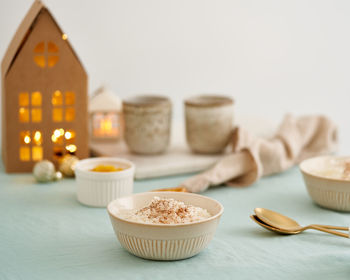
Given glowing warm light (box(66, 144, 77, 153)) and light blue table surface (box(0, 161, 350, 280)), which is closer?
light blue table surface (box(0, 161, 350, 280))

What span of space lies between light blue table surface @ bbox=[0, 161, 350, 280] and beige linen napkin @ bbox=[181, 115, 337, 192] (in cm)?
6

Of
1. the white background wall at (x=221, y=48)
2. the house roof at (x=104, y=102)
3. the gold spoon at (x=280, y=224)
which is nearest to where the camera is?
the gold spoon at (x=280, y=224)

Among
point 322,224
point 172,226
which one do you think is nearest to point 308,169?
point 322,224

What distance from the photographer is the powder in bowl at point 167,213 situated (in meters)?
0.99

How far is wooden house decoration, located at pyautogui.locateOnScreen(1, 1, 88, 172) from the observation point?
148 cm

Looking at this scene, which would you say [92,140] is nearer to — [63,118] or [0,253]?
[63,118]

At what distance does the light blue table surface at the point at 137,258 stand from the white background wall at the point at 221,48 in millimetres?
848

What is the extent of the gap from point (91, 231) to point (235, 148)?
0.59m

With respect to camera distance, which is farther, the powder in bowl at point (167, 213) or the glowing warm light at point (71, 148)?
the glowing warm light at point (71, 148)

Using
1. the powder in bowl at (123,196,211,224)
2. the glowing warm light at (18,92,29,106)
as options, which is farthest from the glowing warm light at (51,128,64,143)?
the powder in bowl at (123,196,211,224)

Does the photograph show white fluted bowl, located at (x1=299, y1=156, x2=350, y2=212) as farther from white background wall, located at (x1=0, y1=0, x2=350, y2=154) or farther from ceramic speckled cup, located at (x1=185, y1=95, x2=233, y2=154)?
white background wall, located at (x1=0, y1=0, x2=350, y2=154)

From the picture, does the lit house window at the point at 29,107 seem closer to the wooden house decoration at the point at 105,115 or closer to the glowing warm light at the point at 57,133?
the glowing warm light at the point at 57,133

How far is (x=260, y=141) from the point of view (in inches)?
63.1

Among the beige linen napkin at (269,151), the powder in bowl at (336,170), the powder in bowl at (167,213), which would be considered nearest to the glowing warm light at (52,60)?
the beige linen napkin at (269,151)
